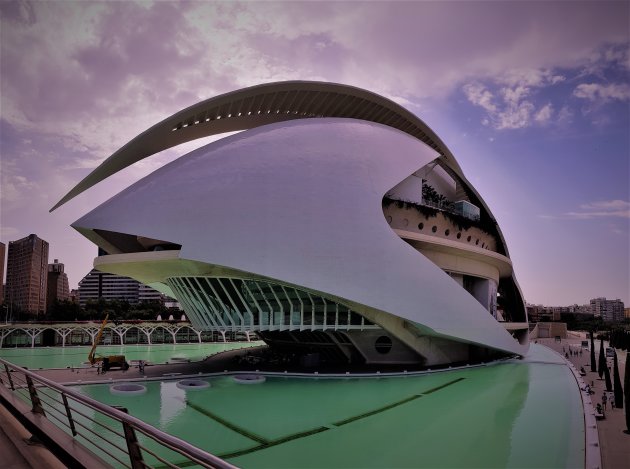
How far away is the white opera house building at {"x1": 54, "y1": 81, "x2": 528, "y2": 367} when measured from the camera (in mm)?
18094

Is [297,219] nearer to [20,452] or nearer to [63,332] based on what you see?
[20,452]

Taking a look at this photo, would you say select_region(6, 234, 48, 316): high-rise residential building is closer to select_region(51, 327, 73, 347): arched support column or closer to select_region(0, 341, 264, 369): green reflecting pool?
select_region(51, 327, 73, 347): arched support column

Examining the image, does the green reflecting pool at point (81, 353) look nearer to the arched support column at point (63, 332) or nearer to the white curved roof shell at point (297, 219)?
the arched support column at point (63, 332)

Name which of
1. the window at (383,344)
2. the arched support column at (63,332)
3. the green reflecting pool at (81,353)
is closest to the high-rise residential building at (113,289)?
the arched support column at (63,332)

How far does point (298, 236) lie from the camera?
61.4 feet

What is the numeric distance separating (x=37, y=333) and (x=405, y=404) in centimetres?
2803

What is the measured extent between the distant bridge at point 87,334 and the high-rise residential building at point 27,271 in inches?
2543

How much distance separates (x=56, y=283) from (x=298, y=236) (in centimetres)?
10889

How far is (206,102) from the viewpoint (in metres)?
21.9

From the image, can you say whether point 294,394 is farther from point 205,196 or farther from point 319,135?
point 319,135

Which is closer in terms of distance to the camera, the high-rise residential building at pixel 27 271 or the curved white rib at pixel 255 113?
the curved white rib at pixel 255 113

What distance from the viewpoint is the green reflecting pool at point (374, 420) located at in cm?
881

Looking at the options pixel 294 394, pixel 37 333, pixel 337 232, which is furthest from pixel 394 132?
pixel 37 333

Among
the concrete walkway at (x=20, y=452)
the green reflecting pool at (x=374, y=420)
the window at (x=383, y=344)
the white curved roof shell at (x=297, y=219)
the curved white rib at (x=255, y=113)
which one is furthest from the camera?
the window at (x=383, y=344)
